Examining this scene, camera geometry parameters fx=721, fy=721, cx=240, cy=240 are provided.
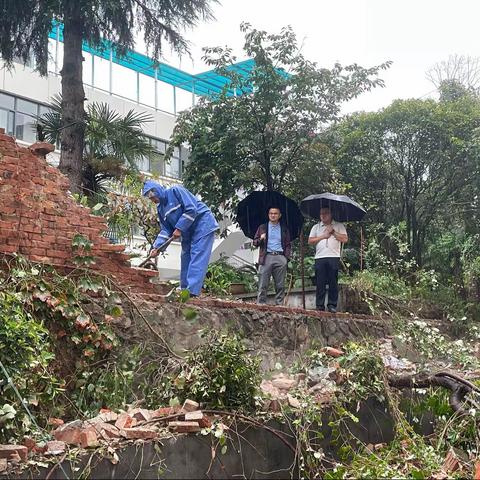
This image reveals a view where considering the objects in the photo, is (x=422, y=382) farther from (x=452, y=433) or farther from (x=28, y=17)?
(x=28, y=17)

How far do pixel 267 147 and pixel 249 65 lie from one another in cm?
234

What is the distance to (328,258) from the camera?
30.0 ft

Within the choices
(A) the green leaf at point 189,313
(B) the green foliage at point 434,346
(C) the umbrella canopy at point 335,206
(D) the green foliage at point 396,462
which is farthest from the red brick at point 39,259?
(C) the umbrella canopy at point 335,206

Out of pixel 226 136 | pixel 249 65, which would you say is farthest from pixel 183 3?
pixel 226 136

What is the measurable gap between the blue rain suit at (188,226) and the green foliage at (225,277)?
2259 millimetres

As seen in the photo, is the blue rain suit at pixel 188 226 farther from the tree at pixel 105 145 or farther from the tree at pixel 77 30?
the tree at pixel 105 145

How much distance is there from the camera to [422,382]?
241 inches

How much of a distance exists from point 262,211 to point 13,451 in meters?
6.70

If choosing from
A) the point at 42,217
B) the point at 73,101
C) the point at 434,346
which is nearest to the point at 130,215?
the point at 73,101

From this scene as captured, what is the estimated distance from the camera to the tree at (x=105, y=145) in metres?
12.0

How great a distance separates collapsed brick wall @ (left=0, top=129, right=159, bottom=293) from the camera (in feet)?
20.1

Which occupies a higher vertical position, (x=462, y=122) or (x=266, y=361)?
(x=462, y=122)

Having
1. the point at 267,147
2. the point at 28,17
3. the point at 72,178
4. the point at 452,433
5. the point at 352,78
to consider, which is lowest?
the point at 452,433

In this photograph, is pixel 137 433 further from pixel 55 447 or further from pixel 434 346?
pixel 434 346
